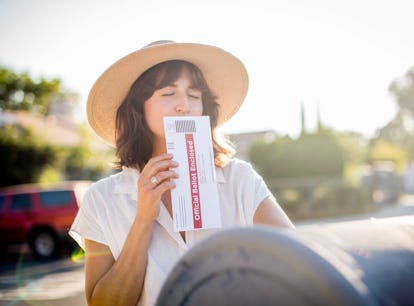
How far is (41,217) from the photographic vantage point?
11195 mm

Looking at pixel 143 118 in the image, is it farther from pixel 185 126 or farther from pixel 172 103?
pixel 185 126

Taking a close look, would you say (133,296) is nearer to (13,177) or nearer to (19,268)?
(19,268)

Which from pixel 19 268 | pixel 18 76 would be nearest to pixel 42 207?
pixel 19 268

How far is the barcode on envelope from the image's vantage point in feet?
5.32

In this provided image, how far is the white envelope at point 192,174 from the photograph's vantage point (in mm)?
1608

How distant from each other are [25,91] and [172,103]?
38.5 metres

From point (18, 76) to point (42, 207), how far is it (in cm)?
2845

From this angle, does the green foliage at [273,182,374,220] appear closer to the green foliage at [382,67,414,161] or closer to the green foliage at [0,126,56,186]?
the green foliage at [0,126,56,186]

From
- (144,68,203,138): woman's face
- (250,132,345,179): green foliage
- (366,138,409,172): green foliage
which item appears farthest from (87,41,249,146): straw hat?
(366,138,409,172): green foliage

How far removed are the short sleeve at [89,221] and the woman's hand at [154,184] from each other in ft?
0.76

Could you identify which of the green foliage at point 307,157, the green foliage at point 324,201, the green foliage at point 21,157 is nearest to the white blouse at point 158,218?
the green foliage at point 324,201

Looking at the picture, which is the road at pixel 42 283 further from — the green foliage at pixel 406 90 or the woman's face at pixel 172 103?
the green foliage at pixel 406 90

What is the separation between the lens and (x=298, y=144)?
784 inches

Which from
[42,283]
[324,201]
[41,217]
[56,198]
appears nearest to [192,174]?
[42,283]
